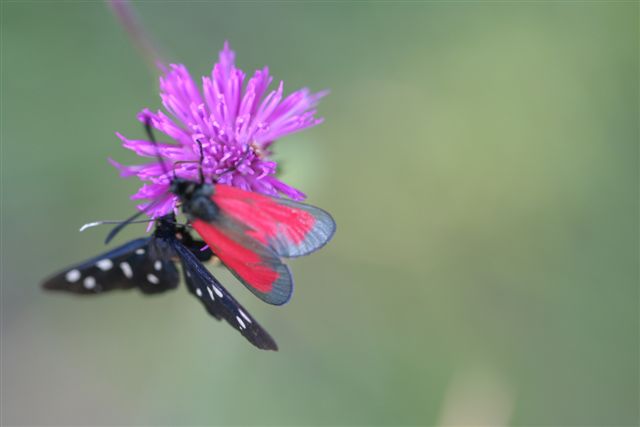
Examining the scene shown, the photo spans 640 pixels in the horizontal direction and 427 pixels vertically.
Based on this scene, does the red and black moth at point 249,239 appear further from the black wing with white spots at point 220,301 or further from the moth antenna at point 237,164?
the moth antenna at point 237,164

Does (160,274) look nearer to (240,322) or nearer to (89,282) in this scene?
(89,282)

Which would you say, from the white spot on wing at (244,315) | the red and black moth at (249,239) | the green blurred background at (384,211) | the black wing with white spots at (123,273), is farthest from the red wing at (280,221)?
the green blurred background at (384,211)

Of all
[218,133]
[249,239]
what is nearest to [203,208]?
[249,239]

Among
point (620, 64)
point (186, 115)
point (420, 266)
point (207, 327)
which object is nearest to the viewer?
point (186, 115)

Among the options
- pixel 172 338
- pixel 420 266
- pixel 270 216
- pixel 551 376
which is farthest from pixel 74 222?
pixel 551 376

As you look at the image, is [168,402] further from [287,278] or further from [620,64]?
[620,64]

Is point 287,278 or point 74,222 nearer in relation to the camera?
point 287,278

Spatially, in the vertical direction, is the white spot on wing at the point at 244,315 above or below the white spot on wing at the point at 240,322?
above
